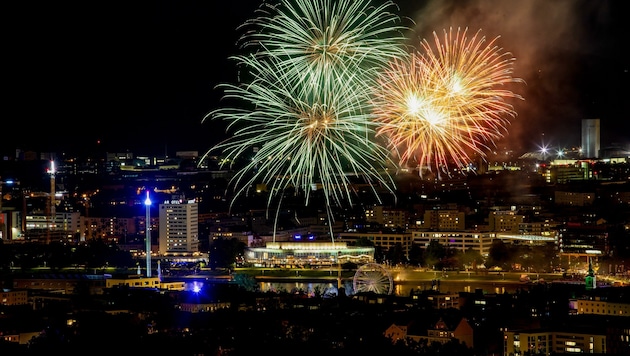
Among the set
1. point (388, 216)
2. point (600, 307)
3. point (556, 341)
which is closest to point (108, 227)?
point (388, 216)

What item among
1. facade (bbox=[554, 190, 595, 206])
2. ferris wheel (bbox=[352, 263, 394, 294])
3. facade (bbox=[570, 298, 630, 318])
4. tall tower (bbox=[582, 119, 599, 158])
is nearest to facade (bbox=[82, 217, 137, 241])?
facade (bbox=[554, 190, 595, 206])

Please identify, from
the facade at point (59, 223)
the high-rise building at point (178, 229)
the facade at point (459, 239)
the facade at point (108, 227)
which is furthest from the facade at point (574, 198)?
the facade at point (59, 223)

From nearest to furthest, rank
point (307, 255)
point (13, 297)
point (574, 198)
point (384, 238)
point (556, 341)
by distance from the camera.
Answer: point (556, 341) → point (13, 297) → point (307, 255) → point (384, 238) → point (574, 198)

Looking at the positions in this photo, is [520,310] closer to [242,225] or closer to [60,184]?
[242,225]

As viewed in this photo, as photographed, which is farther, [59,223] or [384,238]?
[59,223]

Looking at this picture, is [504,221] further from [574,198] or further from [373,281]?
[373,281]

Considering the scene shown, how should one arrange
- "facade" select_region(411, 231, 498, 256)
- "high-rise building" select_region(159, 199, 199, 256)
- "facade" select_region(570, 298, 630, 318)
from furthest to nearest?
"high-rise building" select_region(159, 199, 199, 256), "facade" select_region(411, 231, 498, 256), "facade" select_region(570, 298, 630, 318)

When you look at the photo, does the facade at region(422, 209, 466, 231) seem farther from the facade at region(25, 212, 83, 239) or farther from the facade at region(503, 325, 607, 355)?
the facade at region(503, 325, 607, 355)
